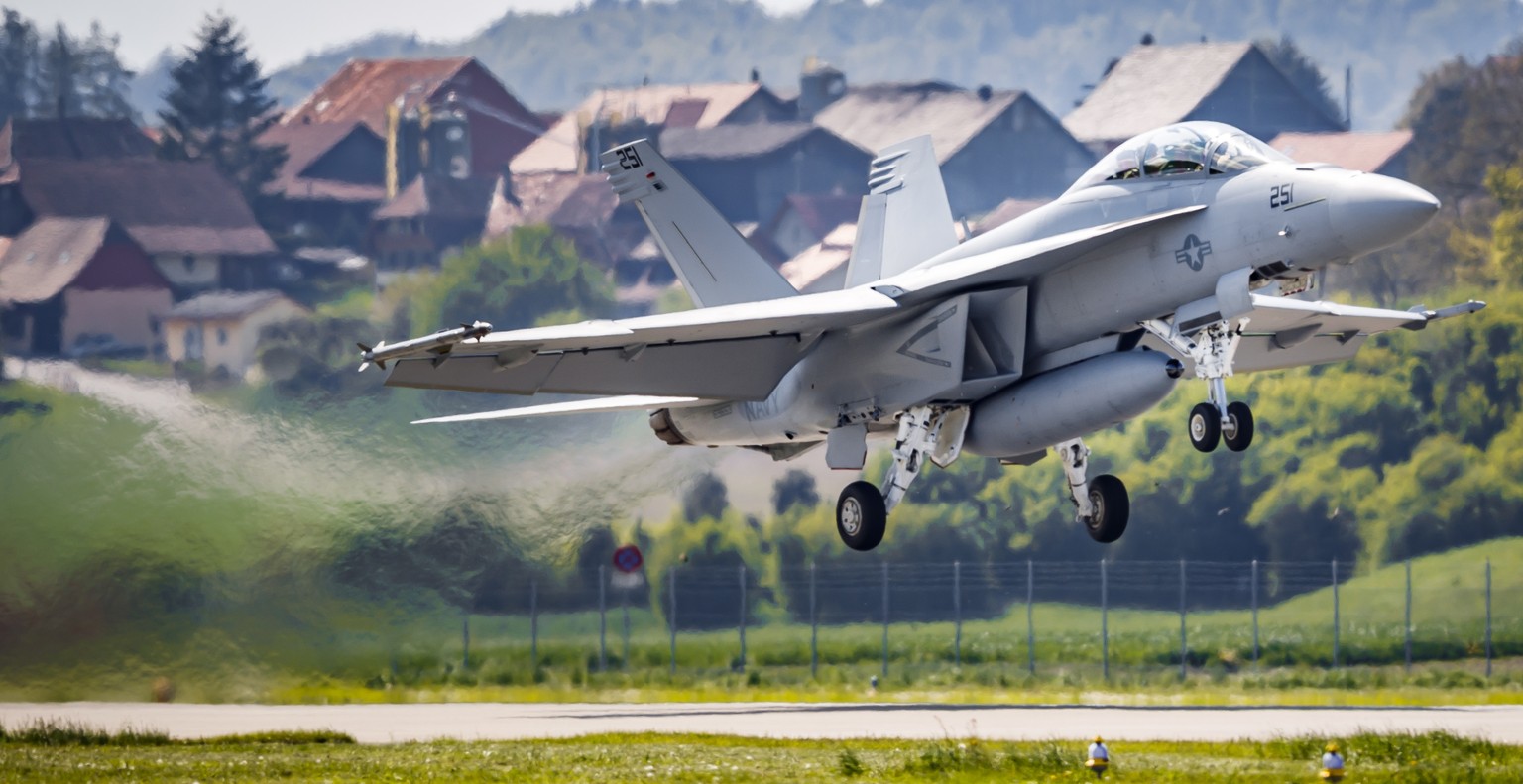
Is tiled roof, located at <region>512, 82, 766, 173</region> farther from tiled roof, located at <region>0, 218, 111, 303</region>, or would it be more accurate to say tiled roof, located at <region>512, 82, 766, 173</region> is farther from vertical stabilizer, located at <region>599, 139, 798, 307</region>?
vertical stabilizer, located at <region>599, 139, 798, 307</region>

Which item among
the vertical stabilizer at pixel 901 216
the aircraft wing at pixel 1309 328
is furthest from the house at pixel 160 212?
the aircraft wing at pixel 1309 328

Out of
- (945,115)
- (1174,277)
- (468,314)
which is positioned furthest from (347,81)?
(1174,277)

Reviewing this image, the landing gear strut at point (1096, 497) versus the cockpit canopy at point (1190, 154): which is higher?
the cockpit canopy at point (1190, 154)

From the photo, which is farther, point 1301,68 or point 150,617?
point 1301,68

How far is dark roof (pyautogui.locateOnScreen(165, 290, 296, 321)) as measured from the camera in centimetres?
6000

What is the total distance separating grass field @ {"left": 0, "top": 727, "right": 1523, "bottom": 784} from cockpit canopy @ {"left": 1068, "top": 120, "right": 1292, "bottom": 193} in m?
5.76

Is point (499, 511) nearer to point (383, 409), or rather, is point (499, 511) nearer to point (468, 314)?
point (383, 409)

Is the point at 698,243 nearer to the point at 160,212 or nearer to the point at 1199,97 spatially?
the point at 160,212

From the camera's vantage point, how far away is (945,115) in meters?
85.6

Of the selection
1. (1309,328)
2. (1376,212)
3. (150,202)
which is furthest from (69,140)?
(1376,212)

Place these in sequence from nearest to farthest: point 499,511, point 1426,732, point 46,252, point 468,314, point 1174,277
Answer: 1. point 1174,277
2. point 1426,732
3. point 499,511
4. point 468,314
5. point 46,252

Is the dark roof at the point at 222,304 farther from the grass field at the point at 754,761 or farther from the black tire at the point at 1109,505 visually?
the black tire at the point at 1109,505

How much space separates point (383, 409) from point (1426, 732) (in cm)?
1627

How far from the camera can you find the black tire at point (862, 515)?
77.8ft
